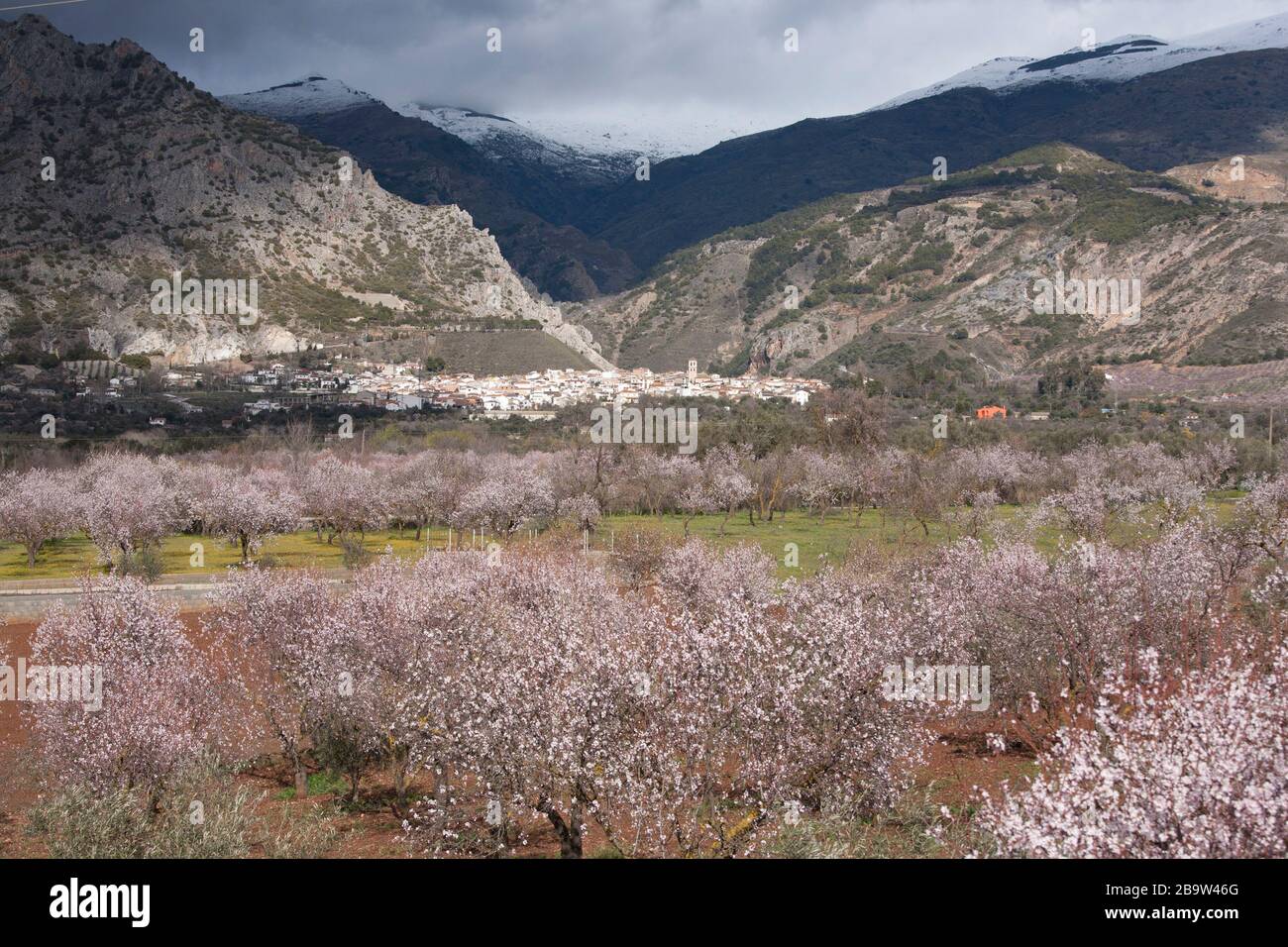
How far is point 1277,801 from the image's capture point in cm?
651

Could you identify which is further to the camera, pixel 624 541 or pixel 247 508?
pixel 247 508

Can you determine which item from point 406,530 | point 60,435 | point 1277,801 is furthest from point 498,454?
point 1277,801

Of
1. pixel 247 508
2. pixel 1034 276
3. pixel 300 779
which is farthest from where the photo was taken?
pixel 1034 276

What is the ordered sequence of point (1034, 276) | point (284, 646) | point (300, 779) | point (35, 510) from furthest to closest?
point (1034, 276) → point (35, 510) → point (300, 779) → point (284, 646)

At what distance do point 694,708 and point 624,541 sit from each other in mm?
25350

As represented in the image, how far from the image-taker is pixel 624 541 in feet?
121

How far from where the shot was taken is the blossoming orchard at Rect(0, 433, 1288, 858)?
855 centimetres

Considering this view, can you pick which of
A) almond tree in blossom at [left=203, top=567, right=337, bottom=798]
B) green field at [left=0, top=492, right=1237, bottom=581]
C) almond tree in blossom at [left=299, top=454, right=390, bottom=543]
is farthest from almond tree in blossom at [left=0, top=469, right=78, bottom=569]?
almond tree in blossom at [left=203, top=567, right=337, bottom=798]

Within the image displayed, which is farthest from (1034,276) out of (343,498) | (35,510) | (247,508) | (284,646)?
(284,646)

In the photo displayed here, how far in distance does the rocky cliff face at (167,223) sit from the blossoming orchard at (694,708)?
78601 mm

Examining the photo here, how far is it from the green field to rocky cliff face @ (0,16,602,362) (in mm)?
53795

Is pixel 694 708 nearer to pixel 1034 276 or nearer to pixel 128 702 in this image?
pixel 128 702

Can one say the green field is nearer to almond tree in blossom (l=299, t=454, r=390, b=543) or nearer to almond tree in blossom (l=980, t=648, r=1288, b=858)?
almond tree in blossom (l=299, t=454, r=390, b=543)
